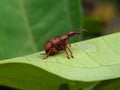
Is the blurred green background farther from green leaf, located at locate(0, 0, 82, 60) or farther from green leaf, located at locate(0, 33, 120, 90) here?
green leaf, located at locate(0, 33, 120, 90)

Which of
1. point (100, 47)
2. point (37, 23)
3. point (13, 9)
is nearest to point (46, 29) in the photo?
point (37, 23)

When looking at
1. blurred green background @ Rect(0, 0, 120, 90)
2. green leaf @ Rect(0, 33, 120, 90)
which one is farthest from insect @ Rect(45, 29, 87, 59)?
green leaf @ Rect(0, 33, 120, 90)

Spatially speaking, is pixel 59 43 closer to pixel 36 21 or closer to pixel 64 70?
pixel 36 21

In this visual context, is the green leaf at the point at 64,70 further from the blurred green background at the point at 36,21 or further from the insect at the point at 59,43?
the blurred green background at the point at 36,21

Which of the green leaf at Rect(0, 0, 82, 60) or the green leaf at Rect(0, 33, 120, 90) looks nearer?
the green leaf at Rect(0, 33, 120, 90)

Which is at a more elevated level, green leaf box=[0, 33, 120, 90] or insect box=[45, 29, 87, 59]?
green leaf box=[0, 33, 120, 90]

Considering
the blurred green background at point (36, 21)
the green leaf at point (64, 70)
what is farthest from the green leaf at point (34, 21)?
the green leaf at point (64, 70)

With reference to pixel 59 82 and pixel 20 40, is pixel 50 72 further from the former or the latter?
pixel 20 40
